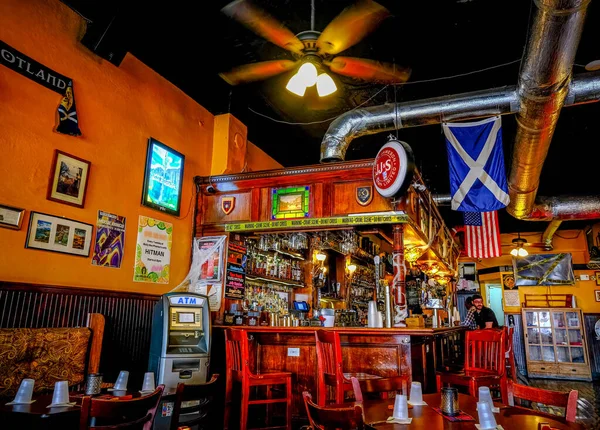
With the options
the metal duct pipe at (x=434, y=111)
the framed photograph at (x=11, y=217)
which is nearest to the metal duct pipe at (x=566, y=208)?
the metal duct pipe at (x=434, y=111)

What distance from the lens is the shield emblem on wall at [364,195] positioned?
5184 mm

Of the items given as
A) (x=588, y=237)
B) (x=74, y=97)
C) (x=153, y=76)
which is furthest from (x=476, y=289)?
(x=74, y=97)

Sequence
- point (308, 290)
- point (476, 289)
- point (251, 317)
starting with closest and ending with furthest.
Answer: point (251, 317) < point (308, 290) < point (476, 289)

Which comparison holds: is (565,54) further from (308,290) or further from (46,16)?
(308,290)

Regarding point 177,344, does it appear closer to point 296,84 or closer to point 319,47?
point 296,84

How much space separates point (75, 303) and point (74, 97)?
200cm

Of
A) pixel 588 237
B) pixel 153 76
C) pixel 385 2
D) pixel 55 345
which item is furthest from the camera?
pixel 588 237

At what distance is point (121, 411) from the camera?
6.59ft

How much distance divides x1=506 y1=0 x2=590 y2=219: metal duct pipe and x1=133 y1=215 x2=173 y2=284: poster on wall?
4.36 m

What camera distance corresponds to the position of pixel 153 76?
209 inches

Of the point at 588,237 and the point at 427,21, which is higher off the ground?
the point at 427,21

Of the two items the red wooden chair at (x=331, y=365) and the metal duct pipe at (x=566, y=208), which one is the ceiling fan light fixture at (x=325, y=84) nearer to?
the red wooden chair at (x=331, y=365)

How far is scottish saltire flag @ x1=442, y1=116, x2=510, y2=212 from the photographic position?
205 inches

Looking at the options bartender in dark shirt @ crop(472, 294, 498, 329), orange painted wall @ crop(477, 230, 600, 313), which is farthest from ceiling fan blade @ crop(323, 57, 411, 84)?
orange painted wall @ crop(477, 230, 600, 313)
